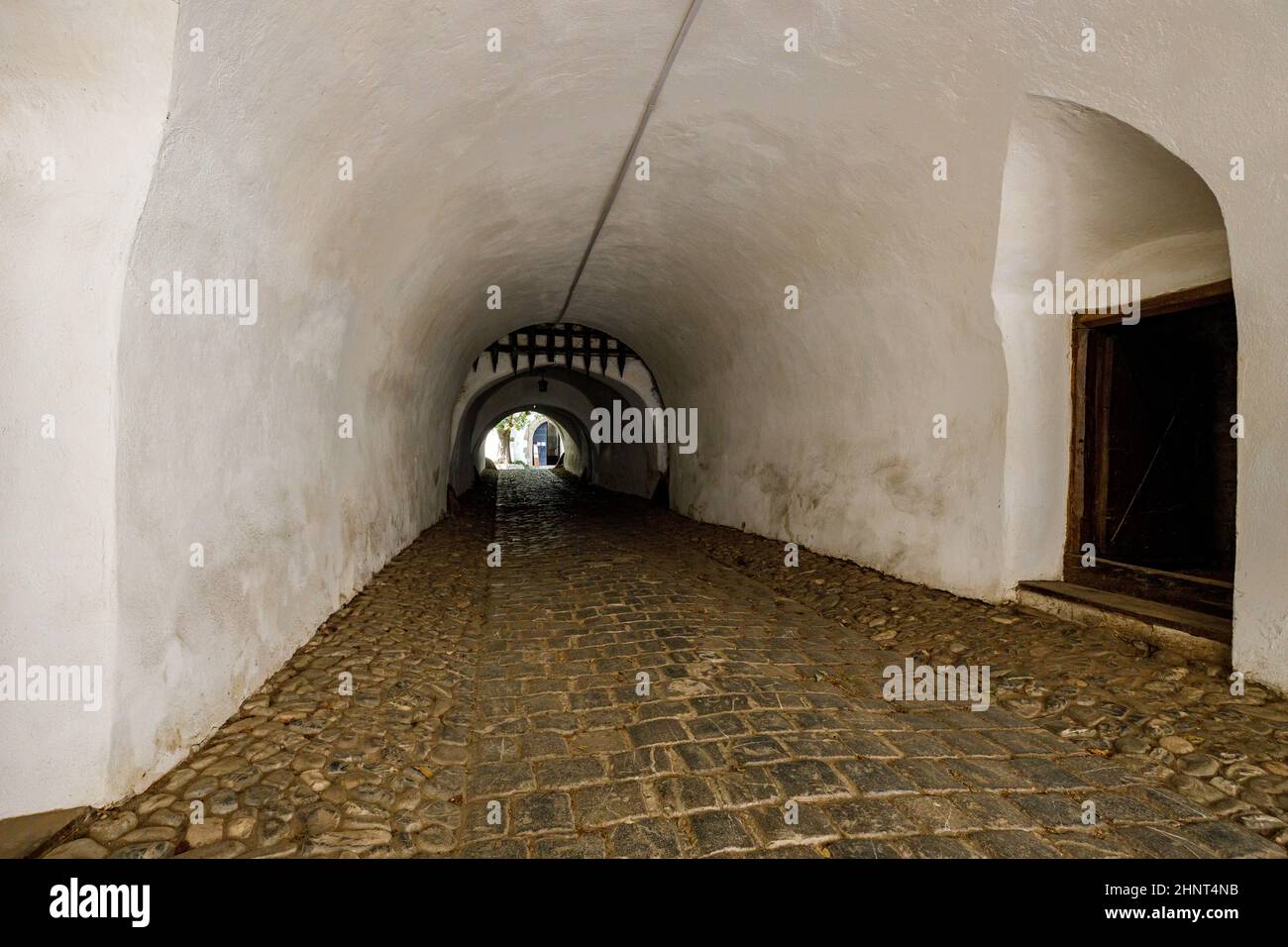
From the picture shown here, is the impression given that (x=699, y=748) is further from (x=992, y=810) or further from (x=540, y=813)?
(x=992, y=810)

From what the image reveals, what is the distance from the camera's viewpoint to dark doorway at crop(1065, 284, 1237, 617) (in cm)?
540

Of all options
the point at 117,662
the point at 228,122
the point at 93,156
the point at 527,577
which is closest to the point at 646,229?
the point at 527,577


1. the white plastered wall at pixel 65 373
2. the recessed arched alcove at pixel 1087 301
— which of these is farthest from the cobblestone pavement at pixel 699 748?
the recessed arched alcove at pixel 1087 301

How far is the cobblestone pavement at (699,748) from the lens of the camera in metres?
2.47

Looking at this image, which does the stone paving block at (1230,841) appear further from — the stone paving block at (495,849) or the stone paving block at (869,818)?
the stone paving block at (495,849)

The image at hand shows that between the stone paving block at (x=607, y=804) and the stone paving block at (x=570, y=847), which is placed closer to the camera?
the stone paving block at (x=570, y=847)

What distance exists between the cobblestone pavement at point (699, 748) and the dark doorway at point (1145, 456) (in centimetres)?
104

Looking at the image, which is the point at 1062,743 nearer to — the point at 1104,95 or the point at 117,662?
the point at 1104,95

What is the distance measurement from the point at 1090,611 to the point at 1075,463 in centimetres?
133

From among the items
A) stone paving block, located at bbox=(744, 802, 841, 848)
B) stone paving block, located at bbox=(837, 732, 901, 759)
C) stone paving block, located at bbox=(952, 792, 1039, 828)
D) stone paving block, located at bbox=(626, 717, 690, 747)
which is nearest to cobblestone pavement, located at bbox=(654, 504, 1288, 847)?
stone paving block, located at bbox=(952, 792, 1039, 828)

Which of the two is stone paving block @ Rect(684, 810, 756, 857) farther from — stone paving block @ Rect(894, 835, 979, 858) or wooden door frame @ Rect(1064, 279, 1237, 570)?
wooden door frame @ Rect(1064, 279, 1237, 570)

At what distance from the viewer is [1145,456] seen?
5773 millimetres

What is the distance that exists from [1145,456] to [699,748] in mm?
4985

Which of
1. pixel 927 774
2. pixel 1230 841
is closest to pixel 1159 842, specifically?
pixel 1230 841
